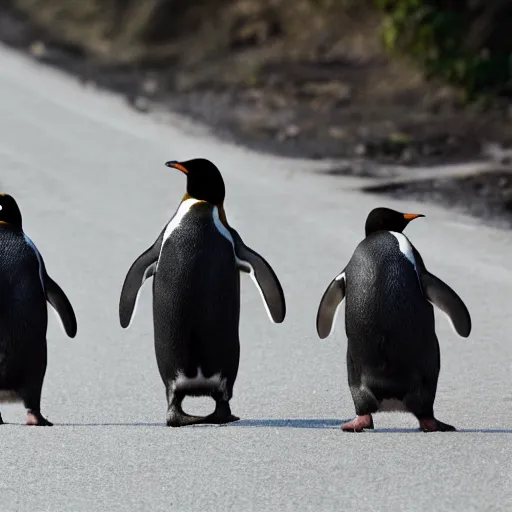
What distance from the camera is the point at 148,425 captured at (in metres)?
→ 6.88

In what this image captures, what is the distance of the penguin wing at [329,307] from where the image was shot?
260 inches

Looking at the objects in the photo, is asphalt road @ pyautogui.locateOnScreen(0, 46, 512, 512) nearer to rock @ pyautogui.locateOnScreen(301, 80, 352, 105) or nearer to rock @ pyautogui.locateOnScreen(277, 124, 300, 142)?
rock @ pyautogui.locateOnScreen(277, 124, 300, 142)

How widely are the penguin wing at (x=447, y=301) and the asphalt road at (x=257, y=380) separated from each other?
0.43m

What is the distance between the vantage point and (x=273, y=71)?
914 inches

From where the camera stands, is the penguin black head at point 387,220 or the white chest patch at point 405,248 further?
the penguin black head at point 387,220

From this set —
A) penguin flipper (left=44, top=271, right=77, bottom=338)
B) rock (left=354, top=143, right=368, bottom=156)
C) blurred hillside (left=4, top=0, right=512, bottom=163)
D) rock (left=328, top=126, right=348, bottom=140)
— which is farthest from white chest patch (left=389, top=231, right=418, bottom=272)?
rock (left=328, top=126, right=348, bottom=140)

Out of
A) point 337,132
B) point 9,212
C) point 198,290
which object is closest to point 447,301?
point 198,290

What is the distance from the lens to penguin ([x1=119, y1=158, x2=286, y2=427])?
6.72 metres

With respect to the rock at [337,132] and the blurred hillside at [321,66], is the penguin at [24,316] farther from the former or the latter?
the rock at [337,132]

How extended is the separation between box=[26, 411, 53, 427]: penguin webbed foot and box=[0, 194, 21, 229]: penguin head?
2.60ft

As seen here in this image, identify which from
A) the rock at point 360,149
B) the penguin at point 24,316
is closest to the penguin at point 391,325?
the penguin at point 24,316

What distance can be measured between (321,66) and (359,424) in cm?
1710

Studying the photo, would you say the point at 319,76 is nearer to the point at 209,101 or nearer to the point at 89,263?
the point at 209,101

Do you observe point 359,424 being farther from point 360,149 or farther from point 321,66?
point 321,66
